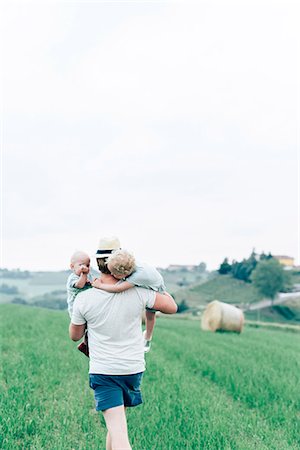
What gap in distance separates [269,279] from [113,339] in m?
68.6

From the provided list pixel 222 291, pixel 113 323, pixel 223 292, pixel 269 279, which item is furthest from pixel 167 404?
pixel 269 279

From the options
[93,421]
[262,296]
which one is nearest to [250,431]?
[93,421]

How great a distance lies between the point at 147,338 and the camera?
5.12 m

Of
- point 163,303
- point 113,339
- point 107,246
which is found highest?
point 107,246

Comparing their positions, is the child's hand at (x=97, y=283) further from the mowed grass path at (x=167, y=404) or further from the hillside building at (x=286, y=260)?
the hillside building at (x=286, y=260)

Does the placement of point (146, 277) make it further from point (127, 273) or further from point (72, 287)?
point (72, 287)

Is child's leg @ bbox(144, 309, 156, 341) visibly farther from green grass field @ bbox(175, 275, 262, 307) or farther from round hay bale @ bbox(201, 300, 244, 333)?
green grass field @ bbox(175, 275, 262, 307)

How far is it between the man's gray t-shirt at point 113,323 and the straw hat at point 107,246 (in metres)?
0.30

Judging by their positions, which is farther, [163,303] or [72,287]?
[72,287]

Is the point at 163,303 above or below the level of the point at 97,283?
below

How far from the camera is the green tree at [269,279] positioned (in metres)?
70.5

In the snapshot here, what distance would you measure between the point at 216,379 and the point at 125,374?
576cm

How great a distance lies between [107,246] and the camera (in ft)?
15.1

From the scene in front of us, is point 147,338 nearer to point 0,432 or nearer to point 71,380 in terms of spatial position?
point 0,432
